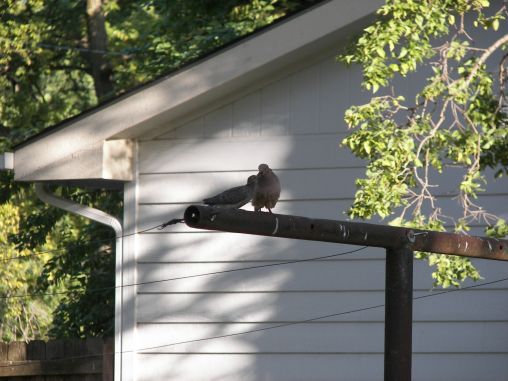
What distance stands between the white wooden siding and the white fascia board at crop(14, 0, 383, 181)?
12.0 inches

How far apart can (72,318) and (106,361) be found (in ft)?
14.9

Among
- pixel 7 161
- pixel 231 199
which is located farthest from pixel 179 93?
pixel 231 199

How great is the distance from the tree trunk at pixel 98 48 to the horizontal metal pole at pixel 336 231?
11101mm

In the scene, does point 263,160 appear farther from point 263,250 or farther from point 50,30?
point 50,30

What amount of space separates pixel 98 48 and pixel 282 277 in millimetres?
8666

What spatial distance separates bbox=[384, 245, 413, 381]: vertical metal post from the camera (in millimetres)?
3803

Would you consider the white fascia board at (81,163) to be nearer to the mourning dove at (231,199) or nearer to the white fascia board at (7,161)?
the white fascia board at (7,161)

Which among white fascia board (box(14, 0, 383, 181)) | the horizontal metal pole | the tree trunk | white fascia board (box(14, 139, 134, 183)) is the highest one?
→ the tree trunk

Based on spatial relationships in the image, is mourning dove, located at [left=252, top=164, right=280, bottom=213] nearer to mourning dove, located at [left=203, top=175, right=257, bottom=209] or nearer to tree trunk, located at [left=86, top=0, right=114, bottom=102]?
mourning dove, located at [left=203, top=175, right=257, bottom=209]

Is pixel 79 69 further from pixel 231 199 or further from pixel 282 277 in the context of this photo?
pixel 231 199

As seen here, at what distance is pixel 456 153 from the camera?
5922mm

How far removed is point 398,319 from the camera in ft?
12.6

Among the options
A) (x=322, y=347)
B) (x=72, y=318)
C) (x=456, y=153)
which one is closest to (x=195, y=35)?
(x=72, y=318)

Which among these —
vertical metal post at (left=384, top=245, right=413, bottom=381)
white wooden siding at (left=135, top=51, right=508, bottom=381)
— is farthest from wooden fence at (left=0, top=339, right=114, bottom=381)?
vertical metal post at (left=384, top=245, right=413, bottom=381)
